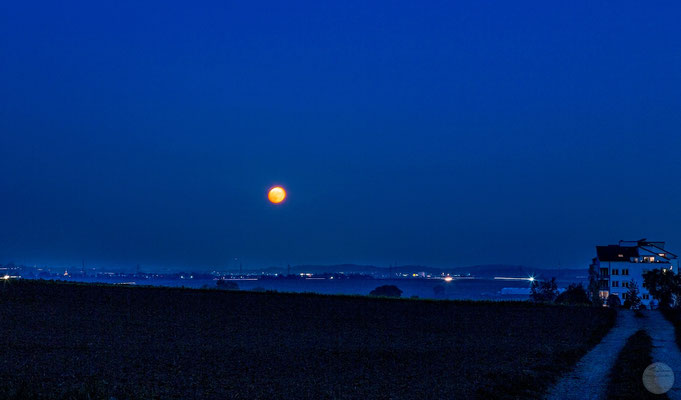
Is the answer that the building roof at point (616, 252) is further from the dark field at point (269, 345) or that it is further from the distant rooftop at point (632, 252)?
the dark field at point (269, 345)

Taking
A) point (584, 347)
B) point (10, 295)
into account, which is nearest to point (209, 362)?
point (584, 347)

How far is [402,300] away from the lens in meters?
78.1

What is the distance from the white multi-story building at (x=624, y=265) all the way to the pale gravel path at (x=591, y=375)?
114 metres

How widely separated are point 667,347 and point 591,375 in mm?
14585

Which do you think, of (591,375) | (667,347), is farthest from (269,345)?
(667,347)

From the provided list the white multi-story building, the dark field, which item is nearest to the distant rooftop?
the white multi-story building

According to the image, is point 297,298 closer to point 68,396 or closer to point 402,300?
point 402,300

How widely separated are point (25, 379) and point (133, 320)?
91.4 ft

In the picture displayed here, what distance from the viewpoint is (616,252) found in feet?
506

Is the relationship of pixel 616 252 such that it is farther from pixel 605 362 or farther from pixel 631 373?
pixel 631 373

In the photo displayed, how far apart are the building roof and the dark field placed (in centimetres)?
8509

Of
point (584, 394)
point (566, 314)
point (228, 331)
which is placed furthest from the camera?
point (566, 314)

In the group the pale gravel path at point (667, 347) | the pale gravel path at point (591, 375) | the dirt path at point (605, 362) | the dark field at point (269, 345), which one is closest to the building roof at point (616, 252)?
the dark field at point (269, 345)

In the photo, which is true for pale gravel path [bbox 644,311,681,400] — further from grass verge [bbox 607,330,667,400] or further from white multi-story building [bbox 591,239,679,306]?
white multi-story building [bbox 591,239,679,306]
